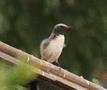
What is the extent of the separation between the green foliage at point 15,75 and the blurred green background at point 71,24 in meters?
13.7

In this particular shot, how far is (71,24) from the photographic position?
1822cm

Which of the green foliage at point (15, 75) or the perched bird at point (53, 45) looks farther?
the perched bird at point (53, 45)

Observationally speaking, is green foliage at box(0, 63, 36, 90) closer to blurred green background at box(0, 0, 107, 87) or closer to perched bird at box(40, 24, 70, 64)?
perched bird at box(40, 24, 70, 64)

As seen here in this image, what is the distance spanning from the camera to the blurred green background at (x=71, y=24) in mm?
18031

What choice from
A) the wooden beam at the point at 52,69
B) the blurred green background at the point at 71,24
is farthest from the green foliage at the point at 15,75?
the blurred green background at the point at 71,24

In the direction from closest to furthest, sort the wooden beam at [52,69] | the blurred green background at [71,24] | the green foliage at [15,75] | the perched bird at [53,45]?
the green foliage at [15,75] → the wooden beam at [52,69] → the perched bird at [53,45] → the blurred green background at [71,24]

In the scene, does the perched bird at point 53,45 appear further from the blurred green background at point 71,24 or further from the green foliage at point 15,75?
the blurred green background at point 71,24

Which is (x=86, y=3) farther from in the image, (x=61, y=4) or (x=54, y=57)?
(x=54, y=57)

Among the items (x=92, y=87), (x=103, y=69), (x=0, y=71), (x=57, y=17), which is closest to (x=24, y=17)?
(x=57, y=17)

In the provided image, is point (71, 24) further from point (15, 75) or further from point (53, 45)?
point (15, 75)

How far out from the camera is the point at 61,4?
18.7 m

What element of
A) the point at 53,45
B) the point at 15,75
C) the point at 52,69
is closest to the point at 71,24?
the point at 53,45

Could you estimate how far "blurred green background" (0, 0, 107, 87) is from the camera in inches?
710

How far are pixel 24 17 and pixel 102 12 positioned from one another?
1801 mm
